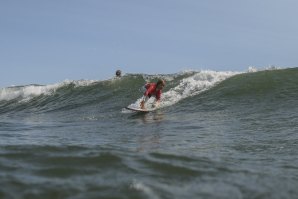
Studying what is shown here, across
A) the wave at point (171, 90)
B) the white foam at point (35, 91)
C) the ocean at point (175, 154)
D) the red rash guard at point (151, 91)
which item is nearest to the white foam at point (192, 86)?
the wave at point (171, 90)

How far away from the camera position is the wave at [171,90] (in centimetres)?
1719

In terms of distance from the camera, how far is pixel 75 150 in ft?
23.1

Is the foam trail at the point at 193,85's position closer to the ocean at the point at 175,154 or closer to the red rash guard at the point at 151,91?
the red rash guard at the point at 151,91

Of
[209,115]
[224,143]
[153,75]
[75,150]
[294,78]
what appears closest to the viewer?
[75,150]

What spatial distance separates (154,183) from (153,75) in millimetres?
20453

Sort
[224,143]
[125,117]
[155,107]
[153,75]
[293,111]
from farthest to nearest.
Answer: [153,75], [155,107], [125,117], [293,111], [224,143]

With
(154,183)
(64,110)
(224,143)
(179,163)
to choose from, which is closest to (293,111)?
(224,143)

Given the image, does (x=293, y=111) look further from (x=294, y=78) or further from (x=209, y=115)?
(x=294, y=78)

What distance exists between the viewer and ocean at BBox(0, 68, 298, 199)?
5121 mm

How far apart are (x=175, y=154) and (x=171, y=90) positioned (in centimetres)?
1305

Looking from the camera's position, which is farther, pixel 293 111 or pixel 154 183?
pixel 293 111

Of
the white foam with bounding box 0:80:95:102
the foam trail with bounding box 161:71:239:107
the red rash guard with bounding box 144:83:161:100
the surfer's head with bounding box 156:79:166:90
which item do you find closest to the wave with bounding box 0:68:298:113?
the foam trail with bounding box 161:71:239:107

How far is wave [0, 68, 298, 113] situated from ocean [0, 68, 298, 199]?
8.1 inches

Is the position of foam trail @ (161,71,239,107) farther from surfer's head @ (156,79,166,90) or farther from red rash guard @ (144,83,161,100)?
surfer's head @ (156,79,166,90)
